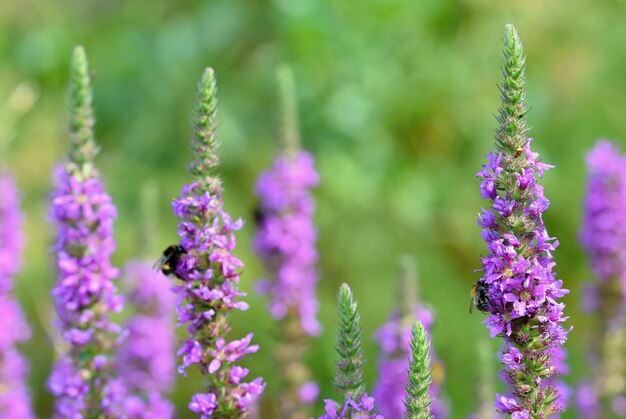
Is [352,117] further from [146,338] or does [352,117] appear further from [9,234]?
[9,234]

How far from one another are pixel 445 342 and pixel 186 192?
6.30 m

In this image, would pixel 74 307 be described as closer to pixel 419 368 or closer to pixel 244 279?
pixel 419 368

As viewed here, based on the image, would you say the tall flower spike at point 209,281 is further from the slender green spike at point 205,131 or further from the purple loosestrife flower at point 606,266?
the purple loosestrife flower at point 606,266

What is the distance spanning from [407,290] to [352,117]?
671cm

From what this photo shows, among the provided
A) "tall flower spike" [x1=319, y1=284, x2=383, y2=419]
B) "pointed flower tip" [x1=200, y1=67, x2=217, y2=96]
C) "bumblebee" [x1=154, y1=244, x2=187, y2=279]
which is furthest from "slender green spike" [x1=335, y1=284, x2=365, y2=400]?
"bumblebee" [x1=154, y1=244, x2=187, y2=279]

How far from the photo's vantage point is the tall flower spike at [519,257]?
370cm

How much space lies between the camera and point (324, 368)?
10.0 metres

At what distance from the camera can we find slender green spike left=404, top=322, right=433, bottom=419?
3.50 m

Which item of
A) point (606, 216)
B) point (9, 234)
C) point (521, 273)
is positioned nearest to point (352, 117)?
point (606, 216)

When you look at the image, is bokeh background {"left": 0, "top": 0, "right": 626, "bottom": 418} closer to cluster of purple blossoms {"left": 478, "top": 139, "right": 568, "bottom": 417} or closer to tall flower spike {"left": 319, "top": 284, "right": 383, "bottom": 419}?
cluster of purple blossoms {"left": 478, "top": 139, "right": 568, "bottom": 417}

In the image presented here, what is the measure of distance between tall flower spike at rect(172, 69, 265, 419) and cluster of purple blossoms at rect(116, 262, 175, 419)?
262cm

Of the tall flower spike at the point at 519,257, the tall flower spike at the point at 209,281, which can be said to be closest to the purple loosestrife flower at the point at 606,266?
the tall flower spike at the point at 519,257

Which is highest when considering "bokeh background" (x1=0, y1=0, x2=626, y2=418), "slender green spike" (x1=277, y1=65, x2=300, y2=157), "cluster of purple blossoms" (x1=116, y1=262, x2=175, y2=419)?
"bokeh background" (x1=0, y1=0, x2=626, y2=418)

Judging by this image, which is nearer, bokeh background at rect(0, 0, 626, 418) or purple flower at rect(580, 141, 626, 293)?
purple flower at rect(580, 141, 626, 293)
